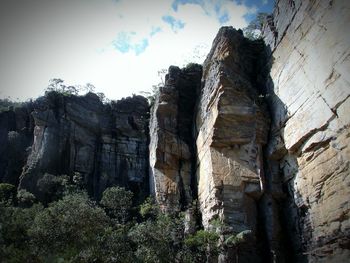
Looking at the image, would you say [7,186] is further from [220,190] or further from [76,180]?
[220,190]

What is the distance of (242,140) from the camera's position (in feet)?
76.2

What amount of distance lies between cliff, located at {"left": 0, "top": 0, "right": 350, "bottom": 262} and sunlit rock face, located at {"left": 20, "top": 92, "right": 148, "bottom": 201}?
0.35 ft

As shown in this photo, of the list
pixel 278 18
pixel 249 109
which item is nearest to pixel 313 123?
pixel 249 109

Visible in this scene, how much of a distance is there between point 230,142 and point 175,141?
20.6 ft

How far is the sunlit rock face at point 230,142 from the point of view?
21.5 meters

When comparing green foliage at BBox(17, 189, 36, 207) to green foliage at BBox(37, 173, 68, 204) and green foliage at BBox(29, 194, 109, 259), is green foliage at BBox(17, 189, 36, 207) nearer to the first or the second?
green foliage at BBox(37, 173, 68, 204)

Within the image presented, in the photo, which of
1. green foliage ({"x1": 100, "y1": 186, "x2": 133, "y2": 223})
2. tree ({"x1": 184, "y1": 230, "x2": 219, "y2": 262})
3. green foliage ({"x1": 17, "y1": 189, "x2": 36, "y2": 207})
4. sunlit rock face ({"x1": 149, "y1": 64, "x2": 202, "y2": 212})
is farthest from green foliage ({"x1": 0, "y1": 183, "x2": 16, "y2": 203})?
tree ({"x1": 184, "y1": 230, "x2": 219, "y2": 262})

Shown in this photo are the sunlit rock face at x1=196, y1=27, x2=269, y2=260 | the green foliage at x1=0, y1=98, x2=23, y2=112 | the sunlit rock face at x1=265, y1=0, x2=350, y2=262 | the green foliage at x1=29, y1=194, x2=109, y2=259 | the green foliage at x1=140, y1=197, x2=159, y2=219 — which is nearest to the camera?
the green foliage at x1=29, y1=194, x2=109, y2=259

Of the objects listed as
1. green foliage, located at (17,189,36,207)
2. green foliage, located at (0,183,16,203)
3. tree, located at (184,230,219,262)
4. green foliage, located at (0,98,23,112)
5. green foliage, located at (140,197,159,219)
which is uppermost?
green foliage, located at (0,98,23,112)

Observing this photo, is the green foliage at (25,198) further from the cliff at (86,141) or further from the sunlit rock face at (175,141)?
the sunlit rock face at (175,141)

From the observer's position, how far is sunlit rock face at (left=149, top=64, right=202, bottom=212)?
26.0 meters

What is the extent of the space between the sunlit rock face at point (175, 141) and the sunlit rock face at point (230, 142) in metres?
1.57

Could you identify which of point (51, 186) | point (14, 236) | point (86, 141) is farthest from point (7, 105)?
point (14, 236)

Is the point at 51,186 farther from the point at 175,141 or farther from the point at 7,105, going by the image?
the point at 7,105
